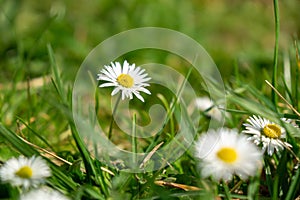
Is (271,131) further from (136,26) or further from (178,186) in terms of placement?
(136,26)

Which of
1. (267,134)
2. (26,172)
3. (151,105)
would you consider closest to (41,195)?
(26,172)

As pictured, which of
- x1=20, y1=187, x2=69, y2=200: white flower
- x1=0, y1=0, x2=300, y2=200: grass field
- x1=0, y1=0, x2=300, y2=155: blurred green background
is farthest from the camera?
x1=0, y1=0, x2=300, y2=155: blurred green background

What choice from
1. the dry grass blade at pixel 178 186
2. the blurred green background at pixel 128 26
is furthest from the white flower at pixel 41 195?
the blurred green background at pixel 128 26

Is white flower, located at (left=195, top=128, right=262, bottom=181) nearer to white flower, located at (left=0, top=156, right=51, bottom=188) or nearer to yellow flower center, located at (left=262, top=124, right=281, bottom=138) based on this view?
yellow flower center, located at (left=262, top=124, right=281, bottom=138)

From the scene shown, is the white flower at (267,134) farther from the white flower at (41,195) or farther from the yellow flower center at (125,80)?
the white flower at (41,195)

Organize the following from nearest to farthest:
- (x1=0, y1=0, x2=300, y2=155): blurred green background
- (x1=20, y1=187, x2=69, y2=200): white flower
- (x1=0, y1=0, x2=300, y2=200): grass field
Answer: (x1=20, y1=187, x2=69, y2=200): white flower
(x1=0, y1=0, x2=300, y2=200): grass field
(x1=0, y1=0, x2=300, y2=155): blurred green background

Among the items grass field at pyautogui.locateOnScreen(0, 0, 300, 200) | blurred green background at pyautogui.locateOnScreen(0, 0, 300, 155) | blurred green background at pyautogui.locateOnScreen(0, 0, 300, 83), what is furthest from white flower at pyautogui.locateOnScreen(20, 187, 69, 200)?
blurred green background at pyautogui.locateOnScreen(0, 0, 300, 83)
